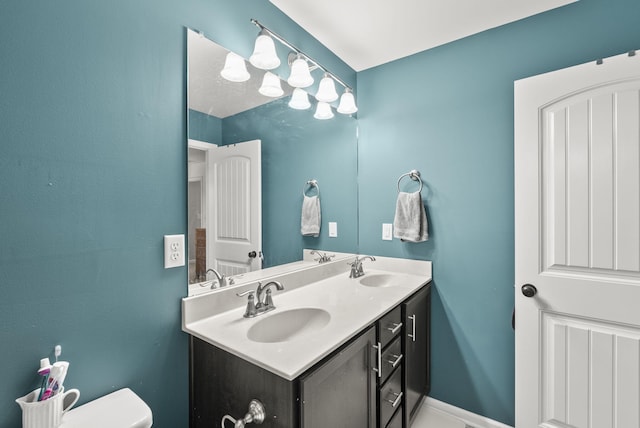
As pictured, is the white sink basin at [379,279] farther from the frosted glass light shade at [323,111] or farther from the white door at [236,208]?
the frosted glass light shade at [323,111]

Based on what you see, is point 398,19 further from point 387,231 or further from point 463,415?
point 463,415

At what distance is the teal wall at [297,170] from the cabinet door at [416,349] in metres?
0.64

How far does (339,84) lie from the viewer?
81.8 inches

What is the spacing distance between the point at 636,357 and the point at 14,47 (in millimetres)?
2515

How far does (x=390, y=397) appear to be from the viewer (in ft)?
4.46

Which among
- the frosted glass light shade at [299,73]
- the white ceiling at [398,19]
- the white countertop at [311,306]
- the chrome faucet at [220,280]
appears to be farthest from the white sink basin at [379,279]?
the white ceiling at [398,19]

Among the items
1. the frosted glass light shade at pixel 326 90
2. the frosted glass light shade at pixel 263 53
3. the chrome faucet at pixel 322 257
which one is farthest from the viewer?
the chrome faucet at pixel 322 257

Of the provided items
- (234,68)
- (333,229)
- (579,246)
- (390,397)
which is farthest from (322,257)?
(579,246)

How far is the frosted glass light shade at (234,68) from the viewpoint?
130 cm

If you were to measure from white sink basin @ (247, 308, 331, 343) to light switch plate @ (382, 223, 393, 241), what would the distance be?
3.14 feet

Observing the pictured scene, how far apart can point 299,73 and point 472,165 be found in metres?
1.16

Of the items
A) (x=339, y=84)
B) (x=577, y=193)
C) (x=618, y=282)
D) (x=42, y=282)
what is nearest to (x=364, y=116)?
(x=339, y=84)

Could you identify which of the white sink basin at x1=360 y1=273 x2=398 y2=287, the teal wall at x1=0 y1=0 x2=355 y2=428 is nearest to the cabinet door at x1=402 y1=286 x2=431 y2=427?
the white sink basin at x1=360 y1=273 x2=398 y2=287

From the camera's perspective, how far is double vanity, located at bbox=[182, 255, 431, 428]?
2.91ft
